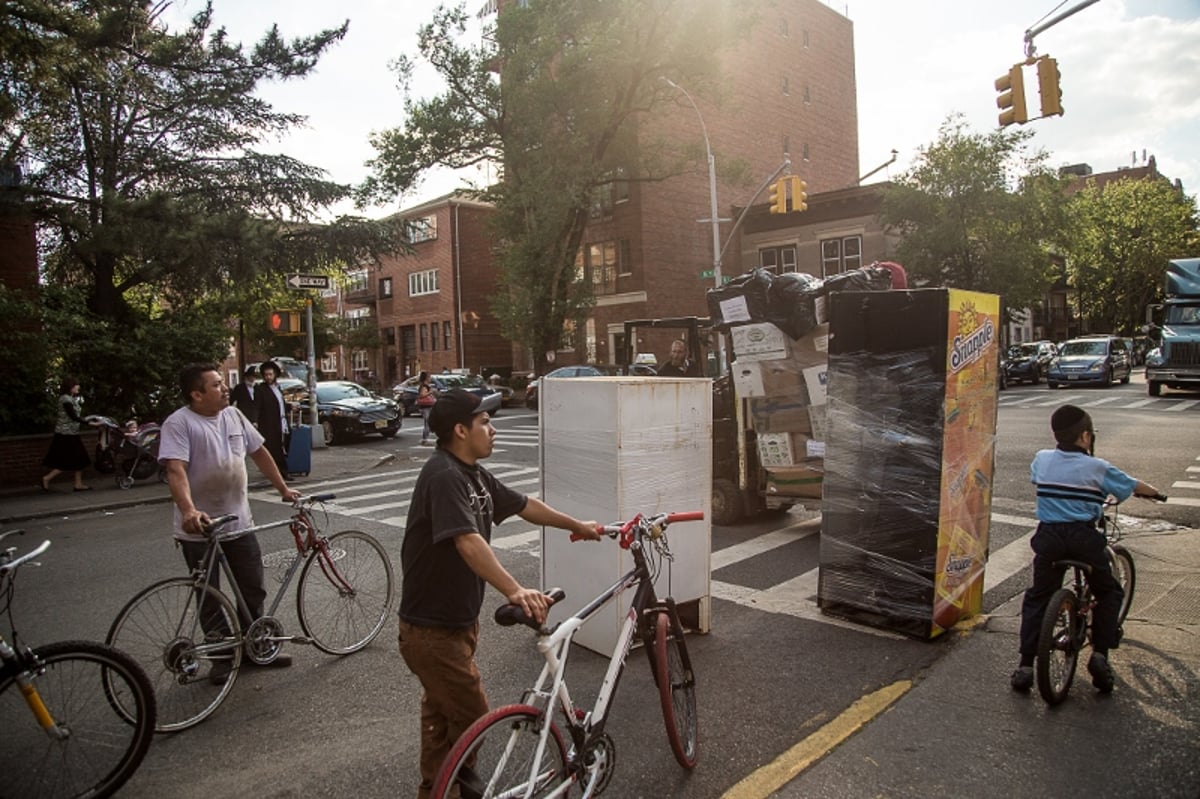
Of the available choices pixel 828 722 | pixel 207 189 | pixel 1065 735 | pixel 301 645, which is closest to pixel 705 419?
pixel 828 722

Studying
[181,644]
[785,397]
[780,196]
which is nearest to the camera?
[181,644]

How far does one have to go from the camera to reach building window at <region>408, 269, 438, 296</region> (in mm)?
49844

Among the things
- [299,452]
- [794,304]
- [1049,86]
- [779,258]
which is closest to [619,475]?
[794,304]

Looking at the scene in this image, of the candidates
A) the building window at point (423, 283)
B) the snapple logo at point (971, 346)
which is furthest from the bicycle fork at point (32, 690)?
the building window at point (423, 283)

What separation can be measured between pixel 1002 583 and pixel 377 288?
52044mm

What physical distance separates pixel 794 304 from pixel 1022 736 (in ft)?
14.9

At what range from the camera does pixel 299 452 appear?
14391mm

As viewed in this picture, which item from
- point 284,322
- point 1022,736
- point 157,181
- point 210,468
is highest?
point 157,181

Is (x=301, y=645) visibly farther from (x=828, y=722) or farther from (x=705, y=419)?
(x=828, y=722)

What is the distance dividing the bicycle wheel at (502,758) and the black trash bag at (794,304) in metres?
5.55

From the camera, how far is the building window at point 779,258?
1654 inches

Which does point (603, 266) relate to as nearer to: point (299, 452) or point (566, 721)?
point (299, 452)

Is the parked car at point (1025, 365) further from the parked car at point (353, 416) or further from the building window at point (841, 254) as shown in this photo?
the parked car at point (353, 416)

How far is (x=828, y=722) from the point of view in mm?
4102
